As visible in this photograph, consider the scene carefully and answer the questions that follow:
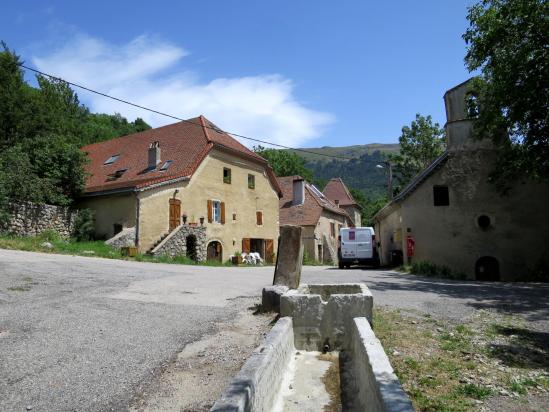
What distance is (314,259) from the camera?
3388 cm

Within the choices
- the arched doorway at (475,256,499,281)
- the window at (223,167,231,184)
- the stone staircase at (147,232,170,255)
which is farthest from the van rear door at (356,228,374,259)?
the stone staircase at (147,232,170,255)

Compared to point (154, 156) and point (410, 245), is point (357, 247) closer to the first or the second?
point (410, 245)

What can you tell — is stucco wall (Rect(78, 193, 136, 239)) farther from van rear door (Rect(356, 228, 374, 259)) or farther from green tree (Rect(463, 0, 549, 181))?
green tree (Rect(463, 0, 549, 181))

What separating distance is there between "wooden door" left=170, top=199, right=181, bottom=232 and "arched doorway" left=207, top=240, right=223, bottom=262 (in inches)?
116

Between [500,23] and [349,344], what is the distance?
12.5 m

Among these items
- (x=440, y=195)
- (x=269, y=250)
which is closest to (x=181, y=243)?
(x=269, y=250)

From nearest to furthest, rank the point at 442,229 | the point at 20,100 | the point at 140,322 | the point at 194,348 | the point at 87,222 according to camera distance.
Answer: the point at 194,348 → the point at 140,322 → the point at 442,229 → the point at 87,222 → the point at 20,100

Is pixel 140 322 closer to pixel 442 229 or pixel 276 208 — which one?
pixel 442 229

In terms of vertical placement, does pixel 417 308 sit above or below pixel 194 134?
below

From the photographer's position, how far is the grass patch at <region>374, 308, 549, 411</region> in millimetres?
4508

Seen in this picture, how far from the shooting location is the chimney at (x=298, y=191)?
37594mm

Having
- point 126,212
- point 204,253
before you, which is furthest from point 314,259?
point 126,212

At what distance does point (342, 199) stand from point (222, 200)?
90.6 ft

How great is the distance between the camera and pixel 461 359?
5.61m
